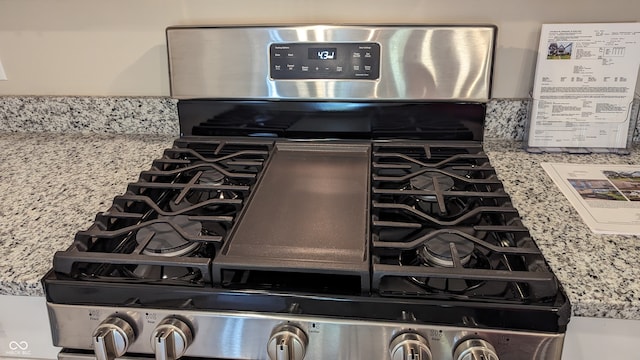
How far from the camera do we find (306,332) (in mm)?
780

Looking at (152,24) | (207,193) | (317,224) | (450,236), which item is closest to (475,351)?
(450,236)

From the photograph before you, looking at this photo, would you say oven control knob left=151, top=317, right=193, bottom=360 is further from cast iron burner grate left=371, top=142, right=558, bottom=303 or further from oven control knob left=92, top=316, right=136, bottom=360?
cast iron burner grate left=371, top=142, right=558, bottom=303

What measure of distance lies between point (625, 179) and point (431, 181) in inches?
15.9

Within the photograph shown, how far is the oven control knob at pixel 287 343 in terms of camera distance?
2.46 feet

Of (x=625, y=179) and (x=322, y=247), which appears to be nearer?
(x=322, y=247)

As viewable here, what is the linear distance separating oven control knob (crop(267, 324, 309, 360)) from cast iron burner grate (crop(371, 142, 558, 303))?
0.43ft

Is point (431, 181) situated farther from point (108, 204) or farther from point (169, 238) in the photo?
point (108, 204)

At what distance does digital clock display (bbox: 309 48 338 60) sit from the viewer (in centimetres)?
120

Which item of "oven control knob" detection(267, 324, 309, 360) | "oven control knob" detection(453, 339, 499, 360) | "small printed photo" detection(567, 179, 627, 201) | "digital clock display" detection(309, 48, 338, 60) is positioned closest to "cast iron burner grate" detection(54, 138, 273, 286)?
"oven control knob" detection(267, 324, 309, 360)

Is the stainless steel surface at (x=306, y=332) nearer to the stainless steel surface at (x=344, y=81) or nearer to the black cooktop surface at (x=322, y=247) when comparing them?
the black cooktop surface at (x=322, y=247)

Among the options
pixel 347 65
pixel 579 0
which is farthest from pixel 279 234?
pixel 579 0

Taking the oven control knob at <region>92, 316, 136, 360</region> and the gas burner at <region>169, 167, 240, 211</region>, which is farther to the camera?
the gas burner at <region>169, 167, 240, 211</region>

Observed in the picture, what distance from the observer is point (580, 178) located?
1.12 meters

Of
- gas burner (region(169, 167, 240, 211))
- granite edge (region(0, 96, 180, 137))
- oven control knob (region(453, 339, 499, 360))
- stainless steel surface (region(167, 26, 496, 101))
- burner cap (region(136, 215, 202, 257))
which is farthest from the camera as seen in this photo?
granite edge (region(0, 96, 180, 137))
